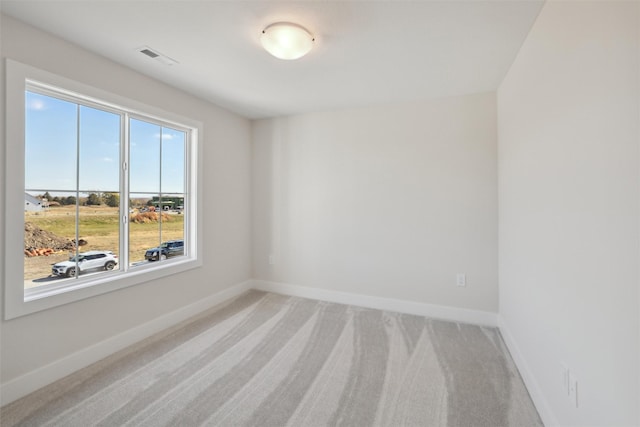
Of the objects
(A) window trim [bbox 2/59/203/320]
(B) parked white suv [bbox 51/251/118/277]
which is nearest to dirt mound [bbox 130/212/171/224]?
(B) parked white suv [bbox 51/251/118/277]

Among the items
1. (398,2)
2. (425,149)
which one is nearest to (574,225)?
(398,2)

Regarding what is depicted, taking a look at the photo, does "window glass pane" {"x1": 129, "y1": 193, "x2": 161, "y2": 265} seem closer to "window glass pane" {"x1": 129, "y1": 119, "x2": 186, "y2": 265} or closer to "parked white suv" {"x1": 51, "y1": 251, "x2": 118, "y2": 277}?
"window glass pane" {"x1": 129, "y1": 119, "x2": 186, "y2": 265}

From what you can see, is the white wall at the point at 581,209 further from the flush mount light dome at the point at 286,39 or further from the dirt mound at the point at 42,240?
the dirt mound at the point at 42,240

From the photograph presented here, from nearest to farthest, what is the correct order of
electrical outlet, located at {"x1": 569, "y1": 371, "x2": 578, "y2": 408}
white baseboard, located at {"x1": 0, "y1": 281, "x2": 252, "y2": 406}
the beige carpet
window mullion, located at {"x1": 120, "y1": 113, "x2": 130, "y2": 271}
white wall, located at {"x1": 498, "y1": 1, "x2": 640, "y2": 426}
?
1. white wall, located at {"x1": 498, "y1": 1, "x2": 640, "y2": 426}
2. electrical outlet, located at {"x1": 569, "y1": 371, "x2": 578, "y2": 408}
3. the beige carpet
4. white baseboard, located at {"x1": 0, "y1": 281, "x2": 252, "y2": 406}
5. window mullion, located at {"x1": 120, "y1": 113, "x2": 130, "y2": 271}

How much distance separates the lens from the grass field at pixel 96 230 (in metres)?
1.96

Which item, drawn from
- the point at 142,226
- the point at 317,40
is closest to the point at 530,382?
the point at 317,40

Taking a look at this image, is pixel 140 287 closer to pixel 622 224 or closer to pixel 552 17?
pixel 622 224

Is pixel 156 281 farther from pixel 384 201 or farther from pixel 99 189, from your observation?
pixel 384 201

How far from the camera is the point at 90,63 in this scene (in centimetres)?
213

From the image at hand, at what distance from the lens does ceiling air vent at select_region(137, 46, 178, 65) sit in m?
2.07

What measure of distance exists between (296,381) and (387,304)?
164 centimetres

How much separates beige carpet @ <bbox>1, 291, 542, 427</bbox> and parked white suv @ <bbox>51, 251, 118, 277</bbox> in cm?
75

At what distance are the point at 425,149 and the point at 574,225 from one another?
1.96 m

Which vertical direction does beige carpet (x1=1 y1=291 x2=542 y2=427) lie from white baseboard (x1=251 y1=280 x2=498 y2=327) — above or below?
below
